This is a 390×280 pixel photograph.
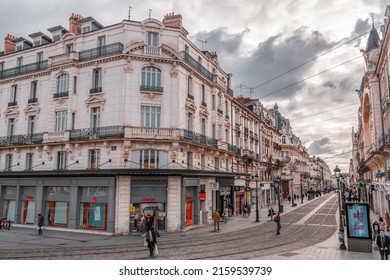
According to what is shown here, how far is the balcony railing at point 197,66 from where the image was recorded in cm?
2693

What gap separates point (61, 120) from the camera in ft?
87.4

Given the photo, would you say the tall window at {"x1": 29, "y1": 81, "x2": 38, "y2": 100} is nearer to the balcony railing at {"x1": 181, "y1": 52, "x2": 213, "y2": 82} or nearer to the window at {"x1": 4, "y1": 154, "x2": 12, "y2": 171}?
the window at {"x1": 4, "y1": 154, "x2": 12, "y2": 171}

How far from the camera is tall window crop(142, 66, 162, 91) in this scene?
24.8m

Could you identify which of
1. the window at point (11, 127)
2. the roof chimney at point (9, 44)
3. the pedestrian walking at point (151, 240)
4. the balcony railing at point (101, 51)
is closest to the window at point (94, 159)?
the balcony railing at point (101, 51)

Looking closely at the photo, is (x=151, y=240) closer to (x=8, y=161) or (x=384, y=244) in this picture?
(x=384, y=244)

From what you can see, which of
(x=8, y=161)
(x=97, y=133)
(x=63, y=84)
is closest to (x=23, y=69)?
(x=63, y=84)

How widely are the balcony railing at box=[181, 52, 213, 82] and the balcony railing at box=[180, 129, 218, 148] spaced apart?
6.34m

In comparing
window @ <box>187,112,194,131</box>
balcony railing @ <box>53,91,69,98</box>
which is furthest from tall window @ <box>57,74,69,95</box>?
window @ <box>187,112,194,131</box>

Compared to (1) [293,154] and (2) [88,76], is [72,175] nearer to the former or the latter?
(2) [88,76]

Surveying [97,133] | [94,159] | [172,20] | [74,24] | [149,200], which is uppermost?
[172,20]

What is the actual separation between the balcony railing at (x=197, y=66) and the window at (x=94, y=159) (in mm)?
10987

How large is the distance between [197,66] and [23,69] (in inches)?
675

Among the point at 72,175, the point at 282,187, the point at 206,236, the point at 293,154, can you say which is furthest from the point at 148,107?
the point at 293,154
